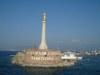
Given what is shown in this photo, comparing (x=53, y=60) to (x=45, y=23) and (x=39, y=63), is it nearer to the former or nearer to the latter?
(x=39, y=63)

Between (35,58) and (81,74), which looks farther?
(35,58)

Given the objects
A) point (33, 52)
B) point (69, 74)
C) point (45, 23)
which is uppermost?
point (45, 23)

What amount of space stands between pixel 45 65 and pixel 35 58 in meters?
3.02

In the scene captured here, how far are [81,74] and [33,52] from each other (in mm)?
15416

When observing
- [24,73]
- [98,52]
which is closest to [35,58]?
[24,73]

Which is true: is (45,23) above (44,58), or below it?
above

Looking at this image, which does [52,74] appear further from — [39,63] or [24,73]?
[39,63]

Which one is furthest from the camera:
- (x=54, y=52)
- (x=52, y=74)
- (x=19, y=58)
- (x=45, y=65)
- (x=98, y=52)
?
(x=98, y=52)

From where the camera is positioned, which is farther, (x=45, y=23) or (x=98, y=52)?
(x=98, y=52)

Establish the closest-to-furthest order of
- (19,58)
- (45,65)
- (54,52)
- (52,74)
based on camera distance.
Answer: (52,74) → (45,65) → (54,52) → (19,58)

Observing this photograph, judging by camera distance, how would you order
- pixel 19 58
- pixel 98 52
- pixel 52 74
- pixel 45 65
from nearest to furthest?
pixel 52 74 → pixel 45 65 → pixel 19 58 → pixel 98 52

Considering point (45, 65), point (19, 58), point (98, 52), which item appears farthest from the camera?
point (98, 52)

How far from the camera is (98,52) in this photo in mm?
141375

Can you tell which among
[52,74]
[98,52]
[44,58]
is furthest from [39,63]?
[98,52]
